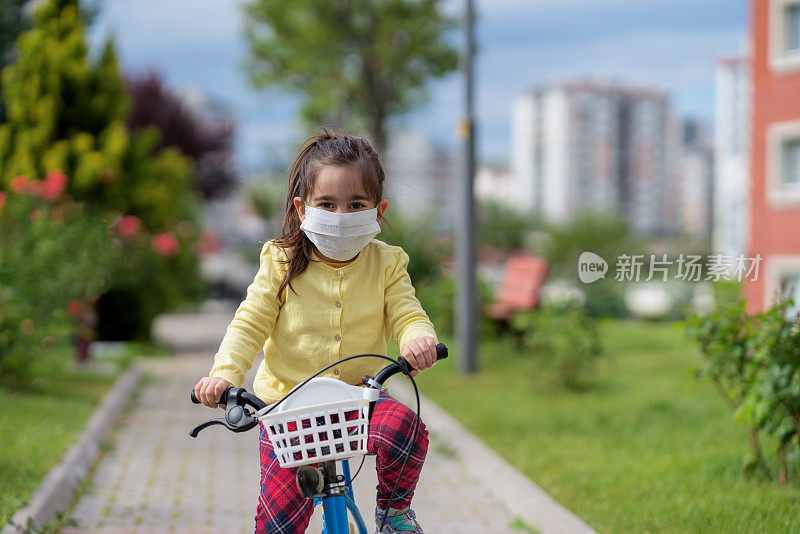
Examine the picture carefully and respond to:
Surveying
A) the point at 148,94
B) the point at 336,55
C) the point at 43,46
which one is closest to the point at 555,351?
the point at 43,46

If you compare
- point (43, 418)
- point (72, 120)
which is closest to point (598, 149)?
point (72, 120)

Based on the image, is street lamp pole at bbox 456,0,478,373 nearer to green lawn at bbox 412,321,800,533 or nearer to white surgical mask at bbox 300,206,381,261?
green lawn at bbox 412,321,800,533

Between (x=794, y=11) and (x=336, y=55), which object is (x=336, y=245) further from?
(x=336, y=55)

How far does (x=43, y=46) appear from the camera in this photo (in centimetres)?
1253

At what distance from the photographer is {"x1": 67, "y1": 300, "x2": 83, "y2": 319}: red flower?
30.1 feet

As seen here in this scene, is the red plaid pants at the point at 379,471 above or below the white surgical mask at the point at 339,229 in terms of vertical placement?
below

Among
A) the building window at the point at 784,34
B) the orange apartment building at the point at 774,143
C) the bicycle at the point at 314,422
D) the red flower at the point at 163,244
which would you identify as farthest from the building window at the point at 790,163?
the bicycle at the point at 314,422

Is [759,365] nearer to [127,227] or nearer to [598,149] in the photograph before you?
[127,227]

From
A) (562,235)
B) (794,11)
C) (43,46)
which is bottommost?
(562,235)

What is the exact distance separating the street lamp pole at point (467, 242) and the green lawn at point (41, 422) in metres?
3.94

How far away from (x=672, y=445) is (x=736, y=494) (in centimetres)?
171

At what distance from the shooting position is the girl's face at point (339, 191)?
265 centimetres

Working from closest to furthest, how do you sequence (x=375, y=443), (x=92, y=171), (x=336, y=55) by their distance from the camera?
1. (x=375, y=443)
2. (x=92, y=171)
3. (x=336, y=55)

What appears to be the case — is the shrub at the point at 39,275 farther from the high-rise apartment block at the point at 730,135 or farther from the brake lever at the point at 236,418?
the high-rise apartment block at the point at 730,135
